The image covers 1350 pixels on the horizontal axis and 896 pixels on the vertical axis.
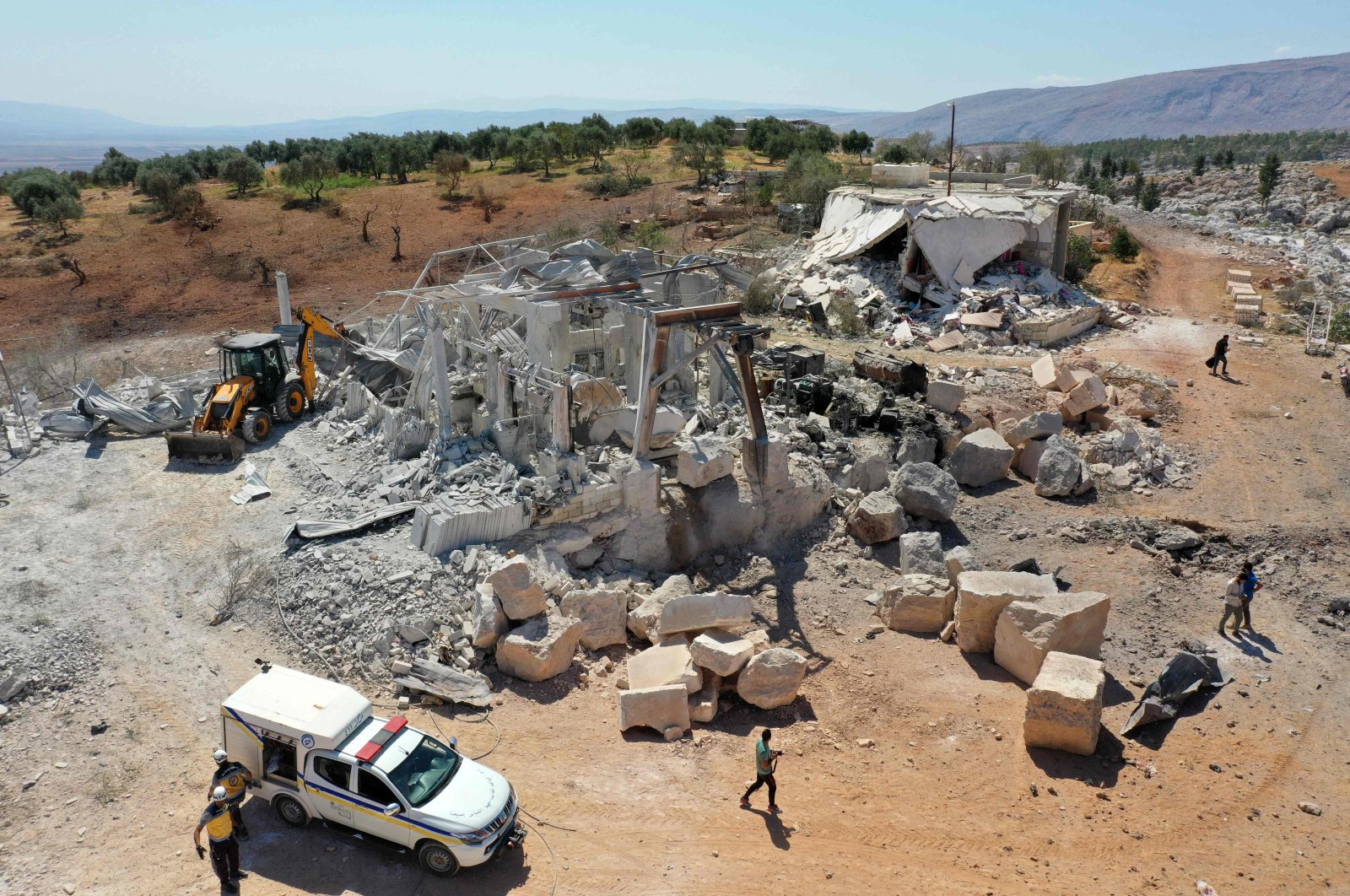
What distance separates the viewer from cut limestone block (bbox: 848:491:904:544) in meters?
12.5

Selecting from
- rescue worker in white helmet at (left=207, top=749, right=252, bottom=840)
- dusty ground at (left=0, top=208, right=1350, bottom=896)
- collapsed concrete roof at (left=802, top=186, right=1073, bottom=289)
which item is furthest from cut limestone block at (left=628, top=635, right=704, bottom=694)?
collapsed concrete roof at (left=802, top=186, right=1073, bottom=289)

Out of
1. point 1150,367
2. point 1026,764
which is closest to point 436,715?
point 1026,764

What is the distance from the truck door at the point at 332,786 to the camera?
22.5 ft

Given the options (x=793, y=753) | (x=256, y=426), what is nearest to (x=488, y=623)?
(x=793, y=753)

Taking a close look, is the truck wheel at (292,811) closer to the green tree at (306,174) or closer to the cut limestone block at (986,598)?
the cut limestone block at (986,598)

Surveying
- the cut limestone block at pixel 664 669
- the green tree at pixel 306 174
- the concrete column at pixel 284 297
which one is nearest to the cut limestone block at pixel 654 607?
the cut limestone block at pixel 664 669

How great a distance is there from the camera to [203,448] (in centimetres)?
1388

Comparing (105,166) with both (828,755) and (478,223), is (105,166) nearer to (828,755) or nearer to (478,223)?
(478,223)

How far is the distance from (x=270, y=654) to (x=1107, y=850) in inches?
320

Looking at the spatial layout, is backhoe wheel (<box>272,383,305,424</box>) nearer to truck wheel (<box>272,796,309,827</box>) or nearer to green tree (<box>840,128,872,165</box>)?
truck wheel (<box>272,796,309,827</box>)

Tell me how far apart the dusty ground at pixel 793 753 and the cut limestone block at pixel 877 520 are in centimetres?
35

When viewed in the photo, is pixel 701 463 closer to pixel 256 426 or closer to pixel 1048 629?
pixel 1048 629

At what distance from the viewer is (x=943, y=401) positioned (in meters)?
16.3

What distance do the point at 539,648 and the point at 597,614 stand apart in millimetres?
954
